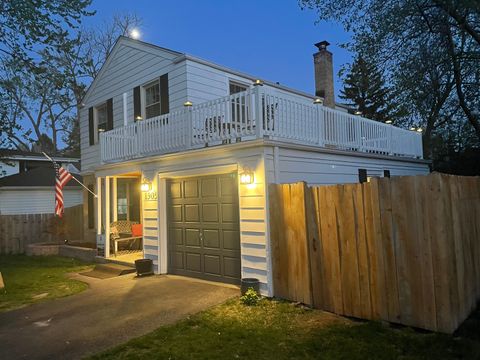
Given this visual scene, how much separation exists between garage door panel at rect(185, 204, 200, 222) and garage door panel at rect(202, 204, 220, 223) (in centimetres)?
21

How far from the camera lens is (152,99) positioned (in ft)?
40.8

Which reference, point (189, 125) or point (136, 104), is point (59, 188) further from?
point (189, 125)

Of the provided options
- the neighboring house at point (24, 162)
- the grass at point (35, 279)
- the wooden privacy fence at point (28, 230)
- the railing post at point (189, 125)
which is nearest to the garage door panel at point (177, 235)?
the railing post at point (189, 125)

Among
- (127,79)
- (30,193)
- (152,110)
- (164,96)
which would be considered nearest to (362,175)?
(164,96)

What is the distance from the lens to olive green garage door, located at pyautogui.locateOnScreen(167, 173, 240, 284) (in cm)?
787

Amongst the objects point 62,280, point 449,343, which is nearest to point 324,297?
point 449,343

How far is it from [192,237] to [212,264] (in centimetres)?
89

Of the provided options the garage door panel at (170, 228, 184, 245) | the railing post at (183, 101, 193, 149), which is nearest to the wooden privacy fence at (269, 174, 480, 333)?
the railing post at (183, 101, 193, 149)

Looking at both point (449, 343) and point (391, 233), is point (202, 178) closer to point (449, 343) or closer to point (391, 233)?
point (391, 233)

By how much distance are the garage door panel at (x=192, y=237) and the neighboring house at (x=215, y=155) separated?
0.02 meters

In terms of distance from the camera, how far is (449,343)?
179 inches

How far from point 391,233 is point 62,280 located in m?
7.89

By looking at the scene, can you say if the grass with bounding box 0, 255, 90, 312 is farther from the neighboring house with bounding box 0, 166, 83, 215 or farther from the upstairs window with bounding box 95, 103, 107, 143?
the neighboring house with bounding box 0, 166, 83, 215

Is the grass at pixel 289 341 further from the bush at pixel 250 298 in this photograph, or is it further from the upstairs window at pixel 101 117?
the upstairs window at pixel 101 117
